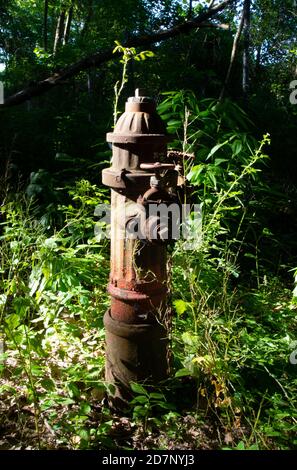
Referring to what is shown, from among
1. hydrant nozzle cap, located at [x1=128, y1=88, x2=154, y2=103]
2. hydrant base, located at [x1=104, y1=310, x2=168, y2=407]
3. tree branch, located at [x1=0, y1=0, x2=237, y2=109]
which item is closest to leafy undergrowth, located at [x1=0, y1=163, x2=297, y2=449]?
hydrant base, located at [x1=104, y1=310, x2=168, y2=407]

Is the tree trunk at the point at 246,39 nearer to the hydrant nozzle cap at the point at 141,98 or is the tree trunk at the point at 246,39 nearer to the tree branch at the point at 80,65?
the tree branch at the point at 80,65

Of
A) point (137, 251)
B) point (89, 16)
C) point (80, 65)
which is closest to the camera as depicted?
point (137, 251)

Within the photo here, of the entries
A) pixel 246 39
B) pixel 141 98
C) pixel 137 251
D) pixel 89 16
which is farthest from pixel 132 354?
pixel 89 16

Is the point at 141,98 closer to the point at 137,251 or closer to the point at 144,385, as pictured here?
the point at 137,251

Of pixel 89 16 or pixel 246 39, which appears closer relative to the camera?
pixel 246 39

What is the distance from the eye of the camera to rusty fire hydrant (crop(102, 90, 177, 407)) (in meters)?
1.62

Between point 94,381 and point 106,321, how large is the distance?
0.26 m

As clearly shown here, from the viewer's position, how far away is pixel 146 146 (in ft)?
5.39

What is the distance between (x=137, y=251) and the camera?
1.68m

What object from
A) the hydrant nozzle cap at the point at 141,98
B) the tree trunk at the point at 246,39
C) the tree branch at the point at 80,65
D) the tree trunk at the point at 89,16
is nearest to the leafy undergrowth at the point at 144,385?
the hydrant nozzle cap at the point at 141,98

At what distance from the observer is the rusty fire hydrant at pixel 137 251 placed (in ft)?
5.31

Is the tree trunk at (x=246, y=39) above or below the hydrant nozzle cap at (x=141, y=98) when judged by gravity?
above

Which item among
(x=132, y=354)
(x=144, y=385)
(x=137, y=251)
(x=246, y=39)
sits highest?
(x=246, y=39)

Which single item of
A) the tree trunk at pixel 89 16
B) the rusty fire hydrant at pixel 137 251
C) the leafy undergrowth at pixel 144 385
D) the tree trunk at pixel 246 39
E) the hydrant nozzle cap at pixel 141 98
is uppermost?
the tree trunk at pixel 89 16
